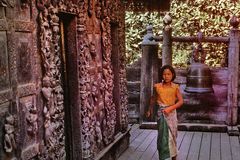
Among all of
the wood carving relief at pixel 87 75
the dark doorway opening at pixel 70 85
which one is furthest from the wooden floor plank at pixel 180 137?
the dark doorway opening at pixel 70 85

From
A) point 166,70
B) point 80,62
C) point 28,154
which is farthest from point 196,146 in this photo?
point 28,154

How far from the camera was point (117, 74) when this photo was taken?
26.5 feet

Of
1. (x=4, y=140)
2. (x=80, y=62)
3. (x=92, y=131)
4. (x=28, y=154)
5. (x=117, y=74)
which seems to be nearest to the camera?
(x=4, y=140)

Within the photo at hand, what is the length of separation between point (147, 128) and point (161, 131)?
11.8 feet

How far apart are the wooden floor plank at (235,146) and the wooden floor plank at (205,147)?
18.2 inches

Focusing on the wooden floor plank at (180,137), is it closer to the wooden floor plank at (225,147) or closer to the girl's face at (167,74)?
the wooden floor plank at (225,147)

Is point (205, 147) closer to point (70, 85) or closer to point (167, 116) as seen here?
point (167, 116)

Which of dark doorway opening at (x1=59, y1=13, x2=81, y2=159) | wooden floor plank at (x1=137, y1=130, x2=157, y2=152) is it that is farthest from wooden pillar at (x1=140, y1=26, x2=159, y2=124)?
dark doorway opening at (x1=59, y1=13, x2=81, y2=159)

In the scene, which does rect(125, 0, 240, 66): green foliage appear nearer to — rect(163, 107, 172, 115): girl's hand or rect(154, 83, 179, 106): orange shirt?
rect(154, 83, 179, 106): orange shirt

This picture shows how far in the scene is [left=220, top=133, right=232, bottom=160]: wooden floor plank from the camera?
A: 7.80 metres

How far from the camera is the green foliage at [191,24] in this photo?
51.6 ft

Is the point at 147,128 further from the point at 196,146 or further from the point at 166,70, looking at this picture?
the point at 166,70

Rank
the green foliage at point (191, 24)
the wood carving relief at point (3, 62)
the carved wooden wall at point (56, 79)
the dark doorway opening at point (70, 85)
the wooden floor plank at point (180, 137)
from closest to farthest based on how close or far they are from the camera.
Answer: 1. the wood carving relief at point (3, 62)
2. the carved wooden wall at point (56, 79)
3. the dark doorway opening at point (70, 85)
4. the wooden floor plank at point (180, 137)
5. the green foliage at point (191, 24)

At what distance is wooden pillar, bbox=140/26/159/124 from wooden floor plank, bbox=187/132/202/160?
145cm
